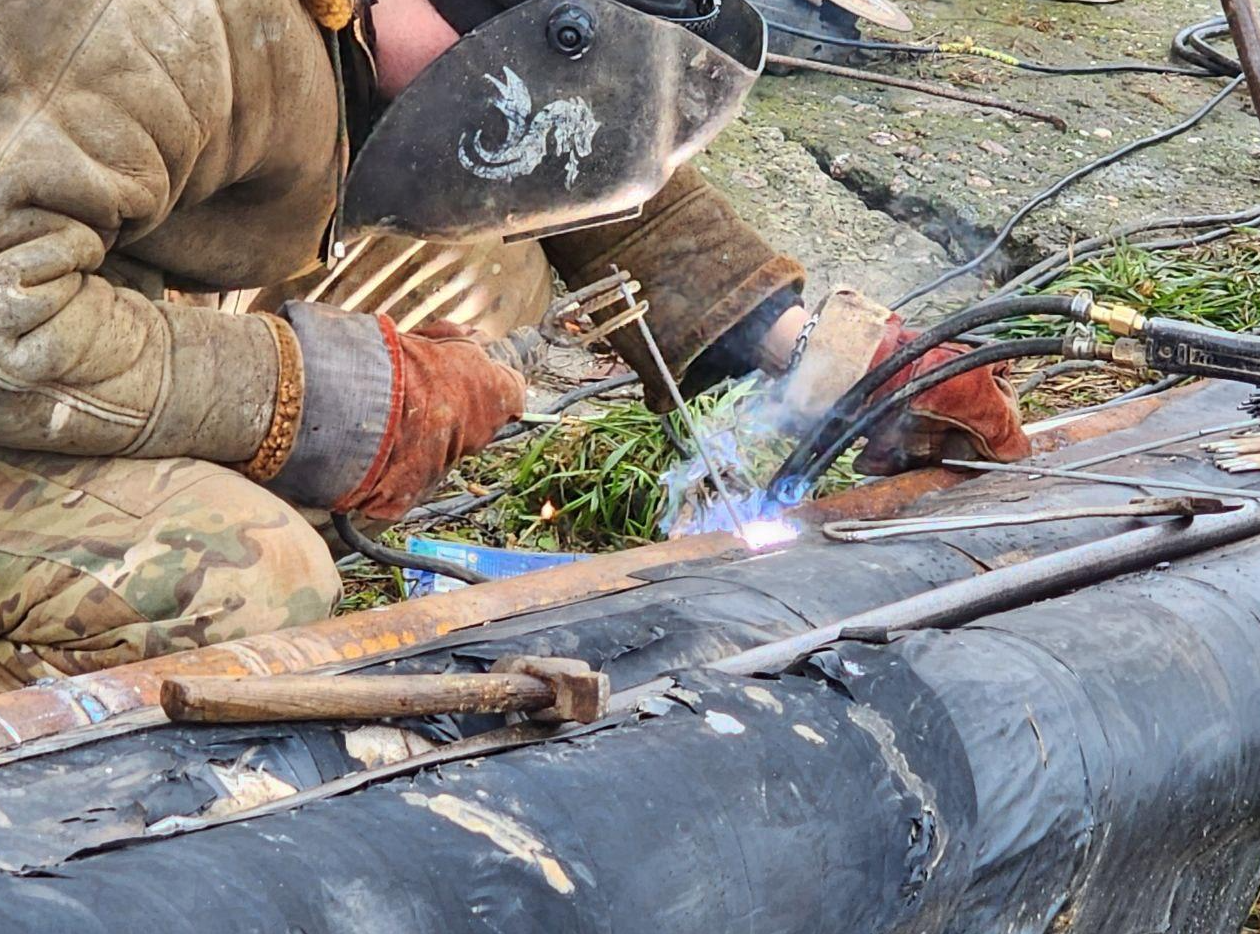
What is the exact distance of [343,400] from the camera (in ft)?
8.16

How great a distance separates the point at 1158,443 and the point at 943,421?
443mm

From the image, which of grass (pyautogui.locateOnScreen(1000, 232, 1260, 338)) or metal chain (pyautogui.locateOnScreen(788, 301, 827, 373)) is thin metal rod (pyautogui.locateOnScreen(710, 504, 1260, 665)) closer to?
metal chain (pyautogui.locateOnScreen(788, 301, 827, 373))

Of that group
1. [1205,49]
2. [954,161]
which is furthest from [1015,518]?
[1205,49]

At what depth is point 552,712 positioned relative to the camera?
1.57m

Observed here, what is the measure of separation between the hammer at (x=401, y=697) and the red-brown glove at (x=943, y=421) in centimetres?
140

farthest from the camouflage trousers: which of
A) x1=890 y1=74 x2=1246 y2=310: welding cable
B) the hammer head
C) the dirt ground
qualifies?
the dirt ground

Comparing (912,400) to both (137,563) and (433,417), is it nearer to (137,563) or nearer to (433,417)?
(433,417)

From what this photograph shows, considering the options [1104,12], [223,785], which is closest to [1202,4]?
[1104,12]

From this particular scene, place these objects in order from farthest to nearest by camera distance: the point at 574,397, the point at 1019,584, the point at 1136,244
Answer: the point at 1136,244, the point at 574,397, the point at 1019,584

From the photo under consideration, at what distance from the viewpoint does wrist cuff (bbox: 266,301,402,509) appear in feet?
8.17

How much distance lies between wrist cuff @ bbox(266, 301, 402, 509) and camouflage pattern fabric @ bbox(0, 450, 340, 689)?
0.12 m

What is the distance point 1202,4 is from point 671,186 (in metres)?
5.74

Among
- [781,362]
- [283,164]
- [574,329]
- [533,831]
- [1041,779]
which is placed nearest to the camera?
[533,831]

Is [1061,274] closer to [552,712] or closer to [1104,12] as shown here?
[1104,12]
